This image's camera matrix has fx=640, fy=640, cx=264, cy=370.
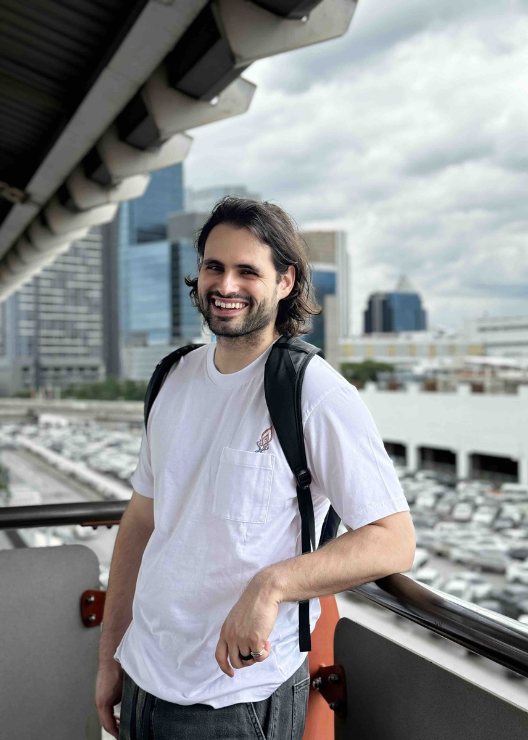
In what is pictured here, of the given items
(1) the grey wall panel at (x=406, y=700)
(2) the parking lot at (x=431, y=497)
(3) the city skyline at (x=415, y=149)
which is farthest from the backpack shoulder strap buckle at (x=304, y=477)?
(3) the city skyline at (x=415, y=149)

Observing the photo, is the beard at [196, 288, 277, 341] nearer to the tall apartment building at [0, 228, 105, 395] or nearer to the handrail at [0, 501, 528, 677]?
the handrail at [0, 501, 528, 677]

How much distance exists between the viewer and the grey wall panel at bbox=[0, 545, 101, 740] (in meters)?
1.52

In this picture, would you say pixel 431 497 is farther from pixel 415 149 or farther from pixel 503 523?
pixel 415 149

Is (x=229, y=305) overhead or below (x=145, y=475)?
overhead

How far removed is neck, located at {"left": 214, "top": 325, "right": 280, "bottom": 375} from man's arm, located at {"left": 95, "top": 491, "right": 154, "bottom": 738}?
13.0 inches

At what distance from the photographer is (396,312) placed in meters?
70.8

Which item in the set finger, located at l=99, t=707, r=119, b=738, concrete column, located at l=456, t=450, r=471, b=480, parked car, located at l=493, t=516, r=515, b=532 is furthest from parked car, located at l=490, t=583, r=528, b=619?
finger, located at l=99, t=707, r=119, b=738

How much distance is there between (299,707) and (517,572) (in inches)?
1119

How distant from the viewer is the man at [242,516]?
854 mm

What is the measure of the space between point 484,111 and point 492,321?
35691mm

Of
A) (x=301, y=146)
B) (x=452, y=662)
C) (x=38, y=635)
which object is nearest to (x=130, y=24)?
(x=38, y=635)

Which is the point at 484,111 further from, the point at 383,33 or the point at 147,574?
the point at 147,574

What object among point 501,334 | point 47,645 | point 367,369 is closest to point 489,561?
point 367,369

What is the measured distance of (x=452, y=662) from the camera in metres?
1.00
